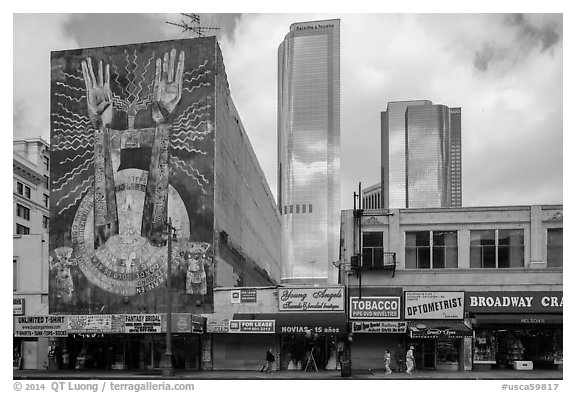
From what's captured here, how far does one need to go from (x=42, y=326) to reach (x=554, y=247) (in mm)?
32079

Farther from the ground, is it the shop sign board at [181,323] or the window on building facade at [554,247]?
the window on building facade at [554,247]

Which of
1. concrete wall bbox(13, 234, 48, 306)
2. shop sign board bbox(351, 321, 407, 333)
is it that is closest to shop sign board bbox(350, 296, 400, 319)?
shop sign board bbox(351, 321, 407, 333)

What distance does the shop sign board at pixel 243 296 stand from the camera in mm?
49025

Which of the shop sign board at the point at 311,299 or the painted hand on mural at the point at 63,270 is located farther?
the painted hand on mural at the point at 63,270

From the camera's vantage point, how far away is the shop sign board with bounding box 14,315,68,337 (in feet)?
160

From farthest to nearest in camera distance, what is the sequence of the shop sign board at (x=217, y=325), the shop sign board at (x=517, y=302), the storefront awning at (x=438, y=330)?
the shop sign board at (x=217, y=325) → the shop sign board at (x=517, y=302) → the storefront awning at (x=438, y=330)

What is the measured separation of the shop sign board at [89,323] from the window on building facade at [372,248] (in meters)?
16.3

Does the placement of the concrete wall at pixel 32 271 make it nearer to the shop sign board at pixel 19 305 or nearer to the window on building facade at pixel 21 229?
the shop sign board at pixel 19 305

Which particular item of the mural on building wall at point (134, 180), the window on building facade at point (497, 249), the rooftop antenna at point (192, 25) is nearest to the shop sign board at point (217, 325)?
the mural on building wall at point (134, 180)

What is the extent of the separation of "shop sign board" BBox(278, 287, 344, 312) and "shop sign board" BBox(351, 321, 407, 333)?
156 cm

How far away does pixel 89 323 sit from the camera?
48688mm

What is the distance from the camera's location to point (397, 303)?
46.8m

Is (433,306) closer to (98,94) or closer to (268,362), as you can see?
(268,362)
